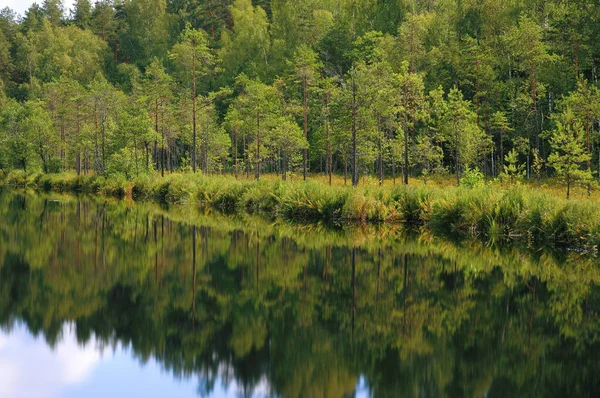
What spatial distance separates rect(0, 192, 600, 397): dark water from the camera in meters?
7.60

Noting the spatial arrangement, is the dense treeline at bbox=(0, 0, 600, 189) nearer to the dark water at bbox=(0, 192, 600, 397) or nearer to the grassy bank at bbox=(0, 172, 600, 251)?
the grassy bank at bbox=(0, 172, 600, 251)

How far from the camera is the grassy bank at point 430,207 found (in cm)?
1923

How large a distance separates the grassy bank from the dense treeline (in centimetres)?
666

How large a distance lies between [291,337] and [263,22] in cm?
8340

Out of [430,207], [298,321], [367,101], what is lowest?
[298,321]

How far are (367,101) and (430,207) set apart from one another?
1320 cm

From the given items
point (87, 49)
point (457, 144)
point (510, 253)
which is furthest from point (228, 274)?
point (87, 49)

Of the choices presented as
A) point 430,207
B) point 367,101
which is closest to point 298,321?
point 430,207

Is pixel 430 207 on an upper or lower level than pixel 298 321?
upper

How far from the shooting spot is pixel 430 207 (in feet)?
79.8

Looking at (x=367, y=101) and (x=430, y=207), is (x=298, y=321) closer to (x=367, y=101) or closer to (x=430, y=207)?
(x=430, y=207)

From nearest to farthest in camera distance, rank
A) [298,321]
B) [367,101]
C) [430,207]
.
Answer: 1. [298,321]
2. [430,207]
3. [367,101]

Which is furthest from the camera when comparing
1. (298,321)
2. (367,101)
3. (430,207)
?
(367,101)

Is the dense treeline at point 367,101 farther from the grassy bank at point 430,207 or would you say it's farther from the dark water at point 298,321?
the dark water at point 298,321
